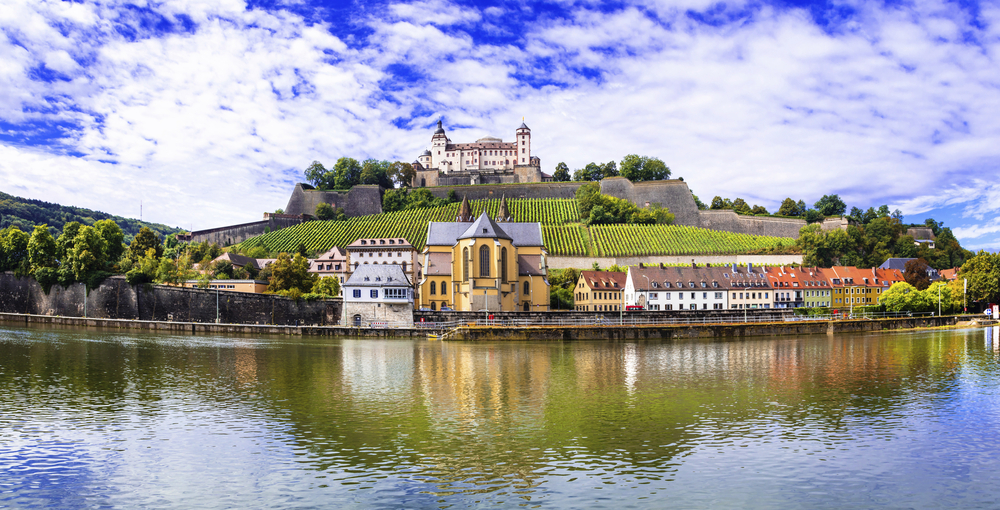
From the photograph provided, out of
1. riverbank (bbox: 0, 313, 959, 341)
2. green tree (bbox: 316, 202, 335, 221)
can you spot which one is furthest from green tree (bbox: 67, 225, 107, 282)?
green tree (bbox: 316, 202, 335, 221)

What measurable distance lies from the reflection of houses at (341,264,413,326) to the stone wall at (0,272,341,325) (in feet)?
4.42

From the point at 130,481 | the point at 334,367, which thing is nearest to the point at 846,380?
the point at 334,367

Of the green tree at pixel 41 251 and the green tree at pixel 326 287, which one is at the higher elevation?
the green tree at pixel 41 251

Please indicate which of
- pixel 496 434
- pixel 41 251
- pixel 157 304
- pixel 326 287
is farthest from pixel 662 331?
pixel 41 251

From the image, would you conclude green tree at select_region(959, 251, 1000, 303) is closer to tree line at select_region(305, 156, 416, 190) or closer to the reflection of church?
the reflection of church

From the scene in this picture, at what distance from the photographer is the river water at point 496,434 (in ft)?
36.7

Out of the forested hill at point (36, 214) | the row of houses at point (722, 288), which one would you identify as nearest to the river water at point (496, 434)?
the row of houses at point (722, 288)

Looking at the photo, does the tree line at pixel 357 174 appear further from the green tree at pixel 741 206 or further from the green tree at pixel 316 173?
the green tree at pixel 741 206

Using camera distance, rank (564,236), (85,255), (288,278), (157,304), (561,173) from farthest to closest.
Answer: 1. (561,173)
2. (564,236)
3. (85,255)
4. (288,278)
5. (157,304)

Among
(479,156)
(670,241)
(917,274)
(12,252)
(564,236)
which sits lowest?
(917,274)

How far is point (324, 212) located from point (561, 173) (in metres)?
43.8

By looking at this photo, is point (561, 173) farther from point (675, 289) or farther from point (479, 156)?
point (675, 289)

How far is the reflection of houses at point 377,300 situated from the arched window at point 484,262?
704cm

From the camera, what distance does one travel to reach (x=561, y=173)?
412 feet
